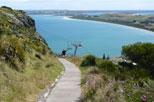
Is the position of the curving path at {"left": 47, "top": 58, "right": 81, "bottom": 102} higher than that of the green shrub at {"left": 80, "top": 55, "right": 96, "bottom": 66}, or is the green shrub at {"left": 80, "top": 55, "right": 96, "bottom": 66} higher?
the curving path at {"left": 47, "top": 58, "right": 81, "bottom": 102}

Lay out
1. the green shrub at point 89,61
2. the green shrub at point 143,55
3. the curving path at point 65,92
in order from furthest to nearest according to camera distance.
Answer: the green shrub at point 89,61 < the green shrub at point 143,55 < the curving path at point 65,92

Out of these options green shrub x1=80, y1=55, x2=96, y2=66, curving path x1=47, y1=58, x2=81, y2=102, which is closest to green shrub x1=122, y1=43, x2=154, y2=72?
green shrub x1=80, y1=55, x2=96, y2=66

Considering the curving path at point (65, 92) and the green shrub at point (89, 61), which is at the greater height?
the curving path at point (65, 92)

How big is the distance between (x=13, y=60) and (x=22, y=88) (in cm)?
265

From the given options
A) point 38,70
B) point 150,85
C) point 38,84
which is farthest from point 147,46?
point 38,84

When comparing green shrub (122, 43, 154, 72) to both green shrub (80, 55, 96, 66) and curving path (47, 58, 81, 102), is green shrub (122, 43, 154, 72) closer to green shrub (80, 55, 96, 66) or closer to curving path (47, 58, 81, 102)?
green shrub (80, 55, 96, 66)

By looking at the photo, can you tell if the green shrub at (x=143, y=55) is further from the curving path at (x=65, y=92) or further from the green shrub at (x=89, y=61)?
the curving path at (x=65, y=92)

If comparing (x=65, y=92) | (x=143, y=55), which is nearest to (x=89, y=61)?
(x=143, y=55)

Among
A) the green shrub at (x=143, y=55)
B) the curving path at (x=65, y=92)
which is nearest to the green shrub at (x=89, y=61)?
the green shrub at (x=143, y=55)

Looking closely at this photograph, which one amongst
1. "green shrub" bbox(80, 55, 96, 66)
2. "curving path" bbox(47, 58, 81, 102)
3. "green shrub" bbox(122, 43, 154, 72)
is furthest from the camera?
"green shrub" bbox(80, 55, 96, 66)

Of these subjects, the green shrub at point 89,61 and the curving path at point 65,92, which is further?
the green shrub at point 89,61

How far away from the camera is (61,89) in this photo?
420 inches

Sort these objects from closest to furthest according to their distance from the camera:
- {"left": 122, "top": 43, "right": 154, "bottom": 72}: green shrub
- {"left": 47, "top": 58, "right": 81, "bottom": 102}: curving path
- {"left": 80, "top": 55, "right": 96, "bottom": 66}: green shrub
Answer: {"left": 47, "top": 58, "right": 81, "bottom": 102}: curving path, {"left": 122, "top": 43, "right": 154, "bottom": 72}: green shrub, {"left": 80, "top": 55, "right": 96, "bottom": 66}: green shrub

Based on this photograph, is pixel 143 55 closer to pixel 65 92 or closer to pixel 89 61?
pixel 89 61
